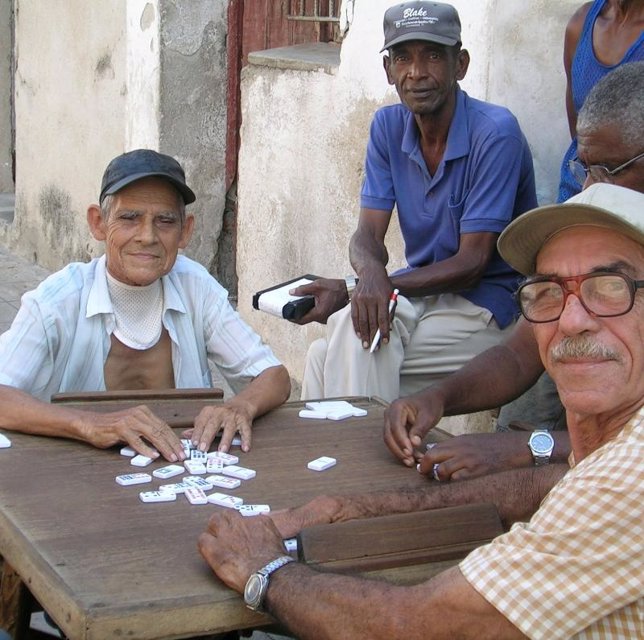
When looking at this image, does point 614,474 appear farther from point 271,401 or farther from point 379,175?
point 379,175

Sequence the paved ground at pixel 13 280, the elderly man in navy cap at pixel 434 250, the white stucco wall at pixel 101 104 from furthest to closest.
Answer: the paved ground at pixel 13 280
the white stucco wall at pixel 101 104
the elderly man in navy cap at pixel 434 250

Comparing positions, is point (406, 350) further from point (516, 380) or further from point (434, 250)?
point (516, 380)

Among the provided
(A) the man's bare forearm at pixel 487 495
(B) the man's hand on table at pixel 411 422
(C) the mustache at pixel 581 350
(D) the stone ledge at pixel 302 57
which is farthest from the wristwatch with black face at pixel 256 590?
(D) the stone ledge at pixel 302 57

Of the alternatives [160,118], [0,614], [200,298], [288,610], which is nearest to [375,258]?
[200,298]

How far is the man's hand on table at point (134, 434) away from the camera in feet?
9.45

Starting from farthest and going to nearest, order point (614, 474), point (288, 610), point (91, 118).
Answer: point (91, 118) < point (288, 610) < point (614, 474)

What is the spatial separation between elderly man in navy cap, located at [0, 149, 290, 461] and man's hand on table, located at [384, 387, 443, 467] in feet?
1.25

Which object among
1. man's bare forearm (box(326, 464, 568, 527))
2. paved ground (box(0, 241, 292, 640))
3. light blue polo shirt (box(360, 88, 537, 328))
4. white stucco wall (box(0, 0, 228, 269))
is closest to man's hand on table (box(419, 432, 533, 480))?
man's bare forearm (box(326, 464, 568, 527))

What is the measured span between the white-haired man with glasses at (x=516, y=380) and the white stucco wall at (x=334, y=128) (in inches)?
44.8

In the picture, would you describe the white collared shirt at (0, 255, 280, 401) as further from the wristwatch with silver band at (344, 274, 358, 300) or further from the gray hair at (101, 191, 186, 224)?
the wristwatch with silver band at (344, 274, 358, 300)

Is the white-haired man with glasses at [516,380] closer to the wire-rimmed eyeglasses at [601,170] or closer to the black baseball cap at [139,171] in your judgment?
the wire-rimmed eyeglasses at [601,170]

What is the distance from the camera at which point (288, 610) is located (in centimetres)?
208

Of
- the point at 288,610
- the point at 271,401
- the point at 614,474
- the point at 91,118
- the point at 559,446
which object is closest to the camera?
the point at 614,474

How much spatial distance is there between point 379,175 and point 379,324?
0.73 m
